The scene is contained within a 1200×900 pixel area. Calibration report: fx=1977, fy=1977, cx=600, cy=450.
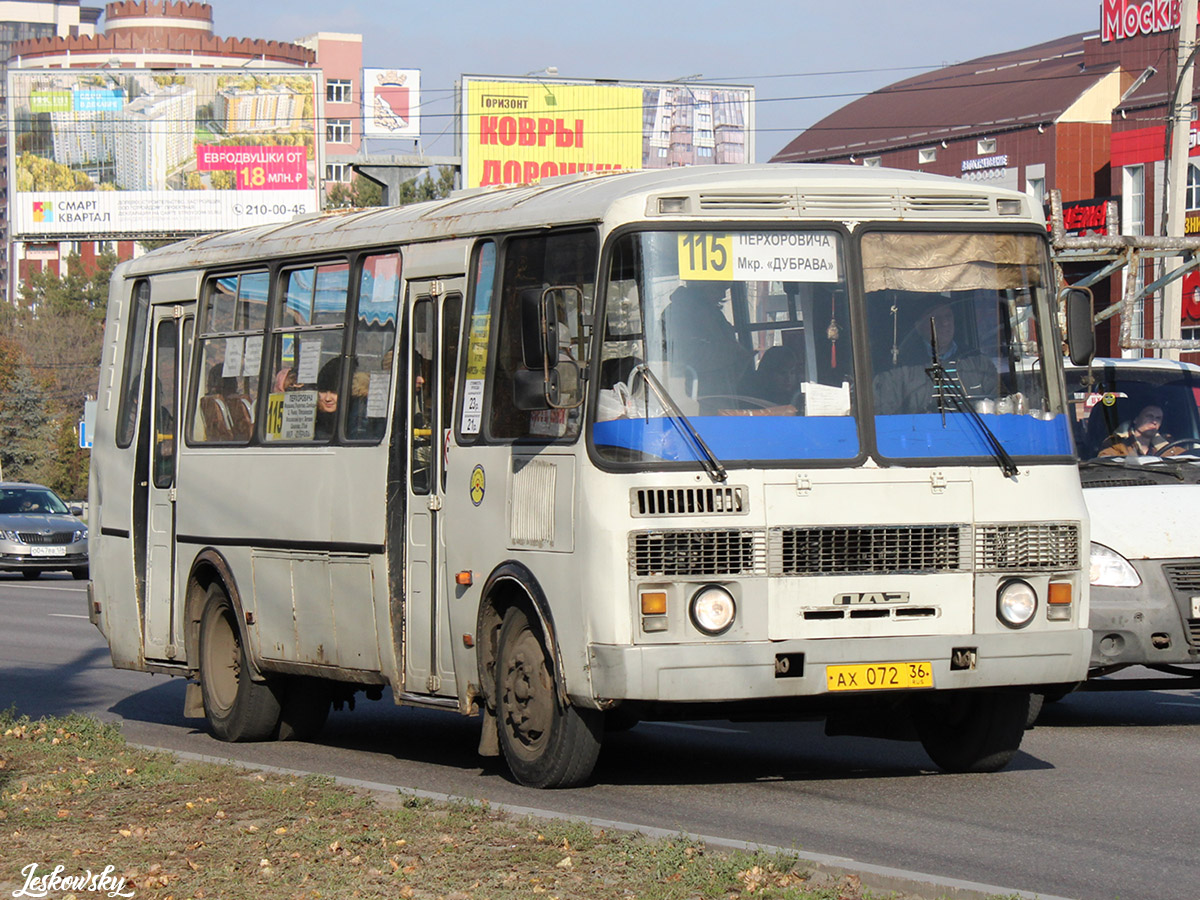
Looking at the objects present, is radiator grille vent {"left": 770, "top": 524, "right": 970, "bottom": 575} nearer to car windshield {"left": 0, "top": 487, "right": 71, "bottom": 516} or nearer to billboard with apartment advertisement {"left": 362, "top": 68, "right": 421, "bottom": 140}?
car windshield {"left": 0, "top": 487, "right": 71, "bottom": 516}

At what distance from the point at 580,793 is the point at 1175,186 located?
18601 millimetres

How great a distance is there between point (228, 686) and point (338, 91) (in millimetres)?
140397

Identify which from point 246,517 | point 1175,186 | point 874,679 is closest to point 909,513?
point 874,679

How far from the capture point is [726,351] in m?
8.76

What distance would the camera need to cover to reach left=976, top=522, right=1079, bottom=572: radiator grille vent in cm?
898

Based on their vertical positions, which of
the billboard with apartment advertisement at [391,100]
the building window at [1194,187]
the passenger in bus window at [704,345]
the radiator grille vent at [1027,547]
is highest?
the billboard with apartment advertisement at [391,100]

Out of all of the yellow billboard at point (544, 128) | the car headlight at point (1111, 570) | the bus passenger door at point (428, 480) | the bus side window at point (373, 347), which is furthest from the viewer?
the yellow billboard at point (544, 128)

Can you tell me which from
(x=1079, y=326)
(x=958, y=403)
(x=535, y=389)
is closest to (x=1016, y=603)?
(x=958, y=403)

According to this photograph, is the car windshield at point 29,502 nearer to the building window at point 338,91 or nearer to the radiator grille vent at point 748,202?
the radiator grille vent at point 748,202

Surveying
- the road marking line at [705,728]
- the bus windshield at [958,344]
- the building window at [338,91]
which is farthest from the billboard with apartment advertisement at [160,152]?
the building window at [338,91]

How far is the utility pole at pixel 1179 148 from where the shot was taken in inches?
983

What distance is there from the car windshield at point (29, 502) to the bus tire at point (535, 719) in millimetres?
26151

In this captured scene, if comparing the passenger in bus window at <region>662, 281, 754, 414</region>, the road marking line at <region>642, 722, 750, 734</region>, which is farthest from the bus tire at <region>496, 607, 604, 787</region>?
the road marking line at <region>642, 722, 750, 734</region>

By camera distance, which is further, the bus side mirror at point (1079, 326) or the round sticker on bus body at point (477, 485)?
the round sticker on bus body at point (477, 485)
